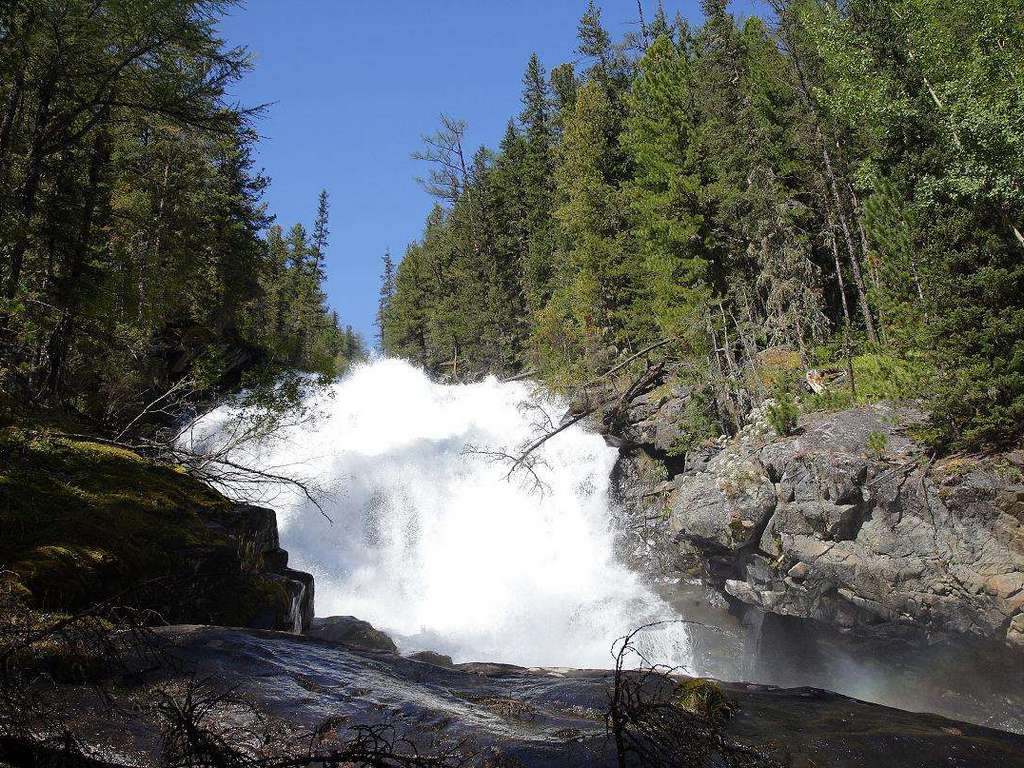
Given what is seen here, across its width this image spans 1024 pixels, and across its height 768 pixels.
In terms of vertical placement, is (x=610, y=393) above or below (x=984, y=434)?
above

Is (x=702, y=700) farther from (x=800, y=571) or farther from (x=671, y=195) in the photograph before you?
(x=671, y=195)

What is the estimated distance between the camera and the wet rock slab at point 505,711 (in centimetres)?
365

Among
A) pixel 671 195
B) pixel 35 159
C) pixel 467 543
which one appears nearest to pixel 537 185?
pixel 671 195

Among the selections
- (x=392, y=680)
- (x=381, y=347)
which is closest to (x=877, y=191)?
(x=392, y=680)

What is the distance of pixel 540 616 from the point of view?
625 inches

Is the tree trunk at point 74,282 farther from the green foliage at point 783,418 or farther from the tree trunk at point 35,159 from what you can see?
the green foliage at point 783,418

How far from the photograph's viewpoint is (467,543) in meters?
19.4

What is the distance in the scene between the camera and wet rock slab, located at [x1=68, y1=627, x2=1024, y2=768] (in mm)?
3650

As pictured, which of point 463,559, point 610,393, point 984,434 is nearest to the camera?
point 984,434

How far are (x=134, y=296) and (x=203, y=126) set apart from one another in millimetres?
6964

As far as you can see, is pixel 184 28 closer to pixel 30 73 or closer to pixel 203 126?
pixel 203 126

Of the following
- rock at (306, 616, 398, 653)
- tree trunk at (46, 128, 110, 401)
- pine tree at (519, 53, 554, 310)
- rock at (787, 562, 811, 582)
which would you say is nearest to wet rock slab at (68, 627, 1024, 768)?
rock at (306, 616, 398, 653)

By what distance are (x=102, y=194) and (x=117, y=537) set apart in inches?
389

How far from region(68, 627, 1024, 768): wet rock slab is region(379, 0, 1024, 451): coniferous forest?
7282mm
